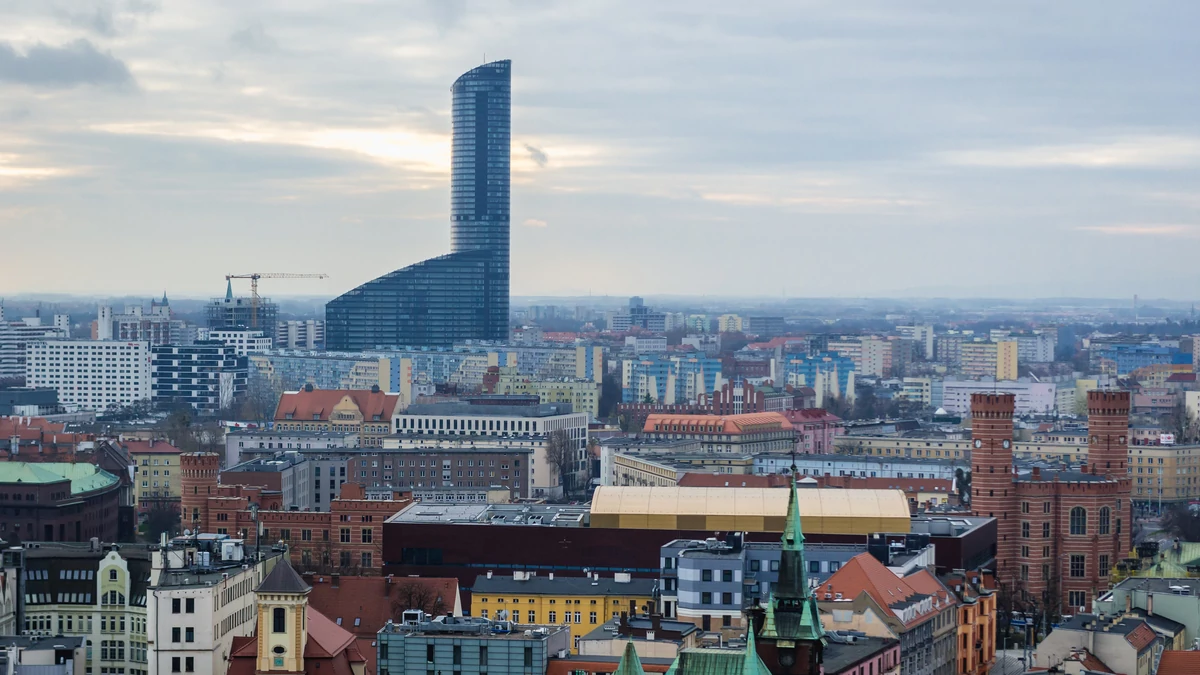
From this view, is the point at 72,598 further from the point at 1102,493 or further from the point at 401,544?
the point at 1102,493

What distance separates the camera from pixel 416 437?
15950cm

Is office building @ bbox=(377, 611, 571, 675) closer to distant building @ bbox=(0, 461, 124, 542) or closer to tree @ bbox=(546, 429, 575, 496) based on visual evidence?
distant building @ bbox=(0, 461, 124, 542)

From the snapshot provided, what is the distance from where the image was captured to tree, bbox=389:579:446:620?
3209 inches

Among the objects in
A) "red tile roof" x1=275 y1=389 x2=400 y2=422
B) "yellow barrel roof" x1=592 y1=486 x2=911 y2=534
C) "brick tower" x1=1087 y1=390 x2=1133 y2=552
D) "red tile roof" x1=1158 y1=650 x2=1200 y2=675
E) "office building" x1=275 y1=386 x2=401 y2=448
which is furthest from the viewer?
"red tile roof" x1=275 y1=389 x2=400 y2=422

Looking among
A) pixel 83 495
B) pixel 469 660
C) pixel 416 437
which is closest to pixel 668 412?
pixel 416 437

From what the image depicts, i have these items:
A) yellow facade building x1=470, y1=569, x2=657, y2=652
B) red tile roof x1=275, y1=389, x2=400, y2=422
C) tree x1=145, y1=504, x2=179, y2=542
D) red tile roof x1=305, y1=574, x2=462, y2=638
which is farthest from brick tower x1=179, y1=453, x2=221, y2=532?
red tile roof x1=275, y1=389, x2=400, y2=422

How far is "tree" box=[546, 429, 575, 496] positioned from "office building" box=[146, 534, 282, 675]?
247 ft

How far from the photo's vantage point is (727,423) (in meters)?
169

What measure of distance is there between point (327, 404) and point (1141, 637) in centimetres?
10999

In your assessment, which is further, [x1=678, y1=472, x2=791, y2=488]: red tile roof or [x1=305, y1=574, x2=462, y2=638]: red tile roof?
[x1=678, y1=472, x2=791, y2=488]: red tile roof

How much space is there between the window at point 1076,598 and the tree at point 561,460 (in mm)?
54090

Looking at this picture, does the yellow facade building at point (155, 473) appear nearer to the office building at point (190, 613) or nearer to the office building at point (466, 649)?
the office building at point (190, 613)

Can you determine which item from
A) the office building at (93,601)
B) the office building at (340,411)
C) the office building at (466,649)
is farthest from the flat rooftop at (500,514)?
the office building at (340,411)

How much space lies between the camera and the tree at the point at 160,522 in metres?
121
